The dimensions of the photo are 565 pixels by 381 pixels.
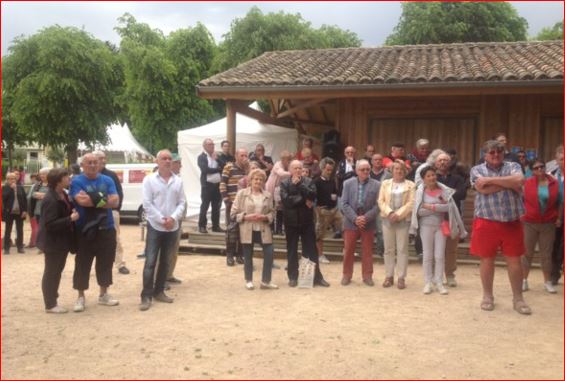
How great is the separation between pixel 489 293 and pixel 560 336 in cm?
107

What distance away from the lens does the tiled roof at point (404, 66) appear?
32.8ft

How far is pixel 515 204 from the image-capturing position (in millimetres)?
6016

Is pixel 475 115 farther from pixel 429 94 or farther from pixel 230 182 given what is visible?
pixel 230 182

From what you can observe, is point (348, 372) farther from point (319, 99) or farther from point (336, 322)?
point (319, 99)

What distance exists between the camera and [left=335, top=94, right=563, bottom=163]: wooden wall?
1099 centimetres

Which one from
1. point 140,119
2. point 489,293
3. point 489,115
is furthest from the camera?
point 140,119

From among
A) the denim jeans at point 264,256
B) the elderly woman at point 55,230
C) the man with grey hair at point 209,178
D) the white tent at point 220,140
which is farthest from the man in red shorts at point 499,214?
the white tent at point 220,140

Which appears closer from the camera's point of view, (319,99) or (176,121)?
(319,99)

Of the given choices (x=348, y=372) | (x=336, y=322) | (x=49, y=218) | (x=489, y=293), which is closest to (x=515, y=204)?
(x=489, y=293)

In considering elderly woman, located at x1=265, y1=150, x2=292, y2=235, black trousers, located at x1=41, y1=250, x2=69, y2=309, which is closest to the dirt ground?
black trousers, located at x1=41, y1=250, x2=69, y2=309

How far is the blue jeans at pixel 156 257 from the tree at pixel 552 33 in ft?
98.4

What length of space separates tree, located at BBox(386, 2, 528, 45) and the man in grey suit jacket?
26.2 meters

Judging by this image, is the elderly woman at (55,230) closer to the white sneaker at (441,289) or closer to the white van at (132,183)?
the white sneaker at (441,289)

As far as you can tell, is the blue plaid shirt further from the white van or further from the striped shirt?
the white van
